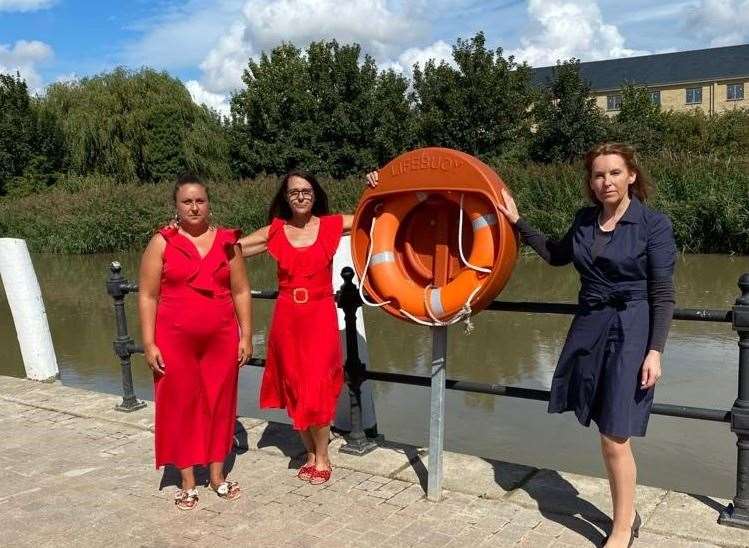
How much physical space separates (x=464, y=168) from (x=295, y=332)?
112 centimetres

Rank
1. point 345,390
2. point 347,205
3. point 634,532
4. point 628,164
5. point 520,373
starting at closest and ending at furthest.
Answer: point 628,164
point 634,532
point 345,390
point 520,373
point 347,205

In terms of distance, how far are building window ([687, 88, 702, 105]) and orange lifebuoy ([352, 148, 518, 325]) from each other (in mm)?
63023

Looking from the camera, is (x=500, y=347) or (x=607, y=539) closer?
(x=607, y=539)

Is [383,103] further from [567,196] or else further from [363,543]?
[363,543]

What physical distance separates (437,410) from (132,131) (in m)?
28.6

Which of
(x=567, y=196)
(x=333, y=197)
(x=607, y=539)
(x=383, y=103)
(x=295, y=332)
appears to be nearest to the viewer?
(x=607, y=539)

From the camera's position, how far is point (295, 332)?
11.1ft

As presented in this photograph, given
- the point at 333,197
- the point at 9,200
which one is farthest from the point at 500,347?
the point at 9,200

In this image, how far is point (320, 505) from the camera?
321 centimetres

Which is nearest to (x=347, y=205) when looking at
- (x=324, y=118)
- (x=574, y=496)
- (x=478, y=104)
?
(x=478, y=104)

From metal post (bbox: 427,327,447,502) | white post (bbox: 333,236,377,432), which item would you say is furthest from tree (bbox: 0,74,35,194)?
metal post (bbox: 427,327,447,502)

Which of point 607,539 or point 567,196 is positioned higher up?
point 567,196

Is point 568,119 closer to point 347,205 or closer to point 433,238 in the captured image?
point 347,205

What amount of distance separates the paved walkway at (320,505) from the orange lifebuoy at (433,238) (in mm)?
851
